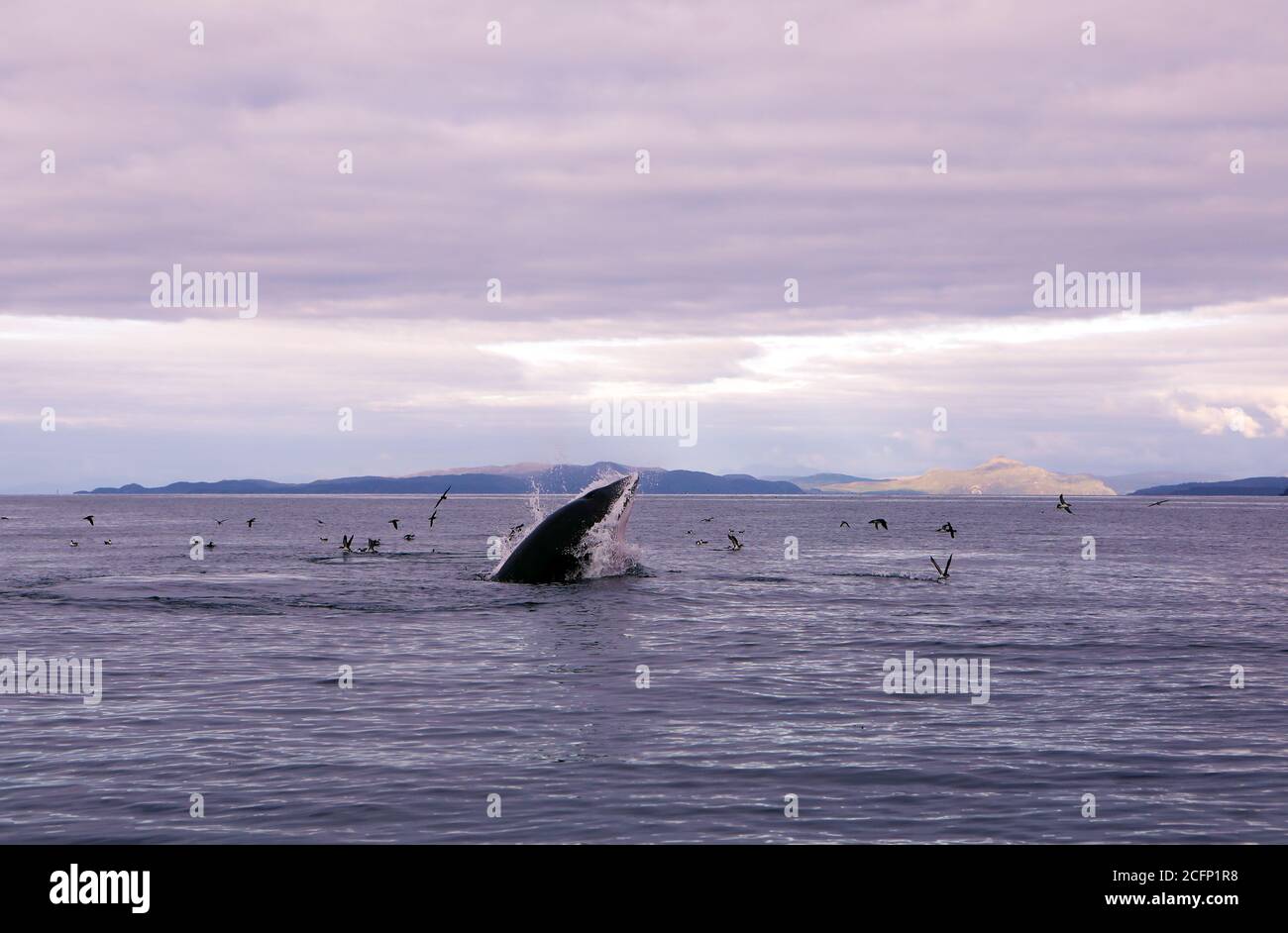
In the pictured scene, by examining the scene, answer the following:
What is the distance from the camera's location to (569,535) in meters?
35.8

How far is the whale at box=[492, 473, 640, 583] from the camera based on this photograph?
114 ft

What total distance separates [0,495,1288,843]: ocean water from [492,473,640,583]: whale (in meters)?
0.97

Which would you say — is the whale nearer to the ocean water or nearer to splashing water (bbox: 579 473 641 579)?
splashing water (bbox: 579 473 641 579)

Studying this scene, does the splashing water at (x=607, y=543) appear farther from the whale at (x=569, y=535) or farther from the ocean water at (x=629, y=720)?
the ocean water at (x=629, y=720)

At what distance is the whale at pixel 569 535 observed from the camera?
34.7m

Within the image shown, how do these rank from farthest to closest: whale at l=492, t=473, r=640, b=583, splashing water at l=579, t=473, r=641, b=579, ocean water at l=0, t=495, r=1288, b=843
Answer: splashing water at l=579, t=473, r=641, b=579
whale at l=492, t=473, r=640, b=583
ocean water at l=0, t=495, r=1288, b=843

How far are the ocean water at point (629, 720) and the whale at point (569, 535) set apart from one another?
965 millimetres

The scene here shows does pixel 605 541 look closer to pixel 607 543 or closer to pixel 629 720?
pixel 607 543

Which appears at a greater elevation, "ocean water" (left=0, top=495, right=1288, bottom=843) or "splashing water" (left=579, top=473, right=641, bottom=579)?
"splashing water" (left=579, top=473, right=641, bottom=579)

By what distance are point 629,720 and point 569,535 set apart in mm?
18800

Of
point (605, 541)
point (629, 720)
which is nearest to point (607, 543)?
point (605, 541)

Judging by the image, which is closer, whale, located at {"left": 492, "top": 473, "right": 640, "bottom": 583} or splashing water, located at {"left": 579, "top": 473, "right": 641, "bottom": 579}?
whale, located at {"left": 492, "top": 473, "right": 640, "bottom": 583}

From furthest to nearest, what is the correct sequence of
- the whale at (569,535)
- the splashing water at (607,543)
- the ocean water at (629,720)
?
1. the splashing water at (607,543)
2. the whale at (569,535)
3. the ocean water at (629,720)
